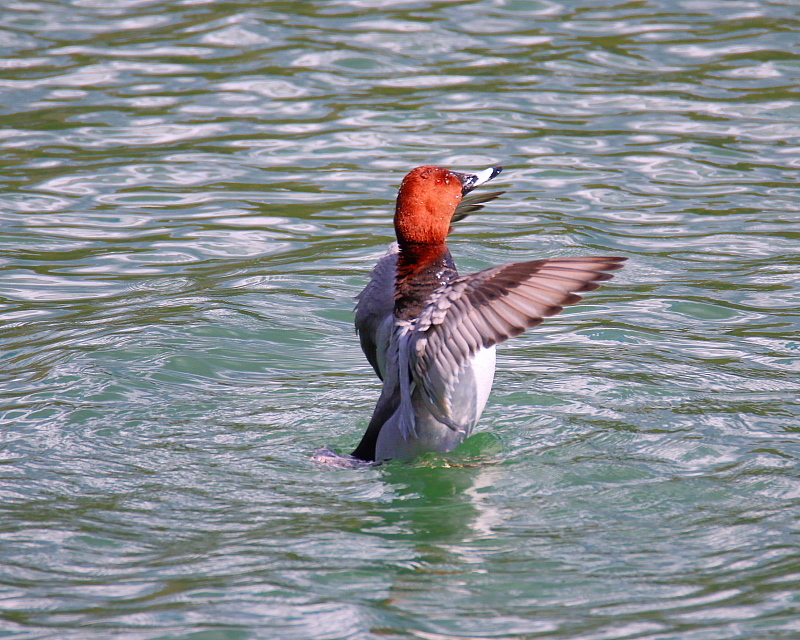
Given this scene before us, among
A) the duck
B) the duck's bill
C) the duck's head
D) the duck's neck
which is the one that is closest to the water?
the duck

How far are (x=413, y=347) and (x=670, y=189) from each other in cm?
454

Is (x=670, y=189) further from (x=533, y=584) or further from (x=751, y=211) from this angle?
(x=533, y=584)

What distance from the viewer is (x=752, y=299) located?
671cm

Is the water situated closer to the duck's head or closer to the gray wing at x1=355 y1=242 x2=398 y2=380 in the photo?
the gray wing at x1=355 y1=242 x2=398 y2=380

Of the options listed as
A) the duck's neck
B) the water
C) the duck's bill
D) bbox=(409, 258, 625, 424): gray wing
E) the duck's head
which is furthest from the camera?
the duck's bill

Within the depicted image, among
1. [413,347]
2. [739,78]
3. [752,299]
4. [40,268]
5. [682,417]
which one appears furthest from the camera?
[739,78]

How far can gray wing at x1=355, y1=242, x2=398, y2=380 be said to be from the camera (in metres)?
5.14

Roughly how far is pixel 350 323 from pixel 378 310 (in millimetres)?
1660

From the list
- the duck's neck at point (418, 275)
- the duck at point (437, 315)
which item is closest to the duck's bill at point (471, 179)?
the duck at point (437, 315)

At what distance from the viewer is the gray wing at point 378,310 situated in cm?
514

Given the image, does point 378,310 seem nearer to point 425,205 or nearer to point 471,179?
point 425,205

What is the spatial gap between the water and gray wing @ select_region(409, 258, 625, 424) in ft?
1.84

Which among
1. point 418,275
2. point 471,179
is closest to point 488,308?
point 418,275

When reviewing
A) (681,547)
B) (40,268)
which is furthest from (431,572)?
(40,268)
